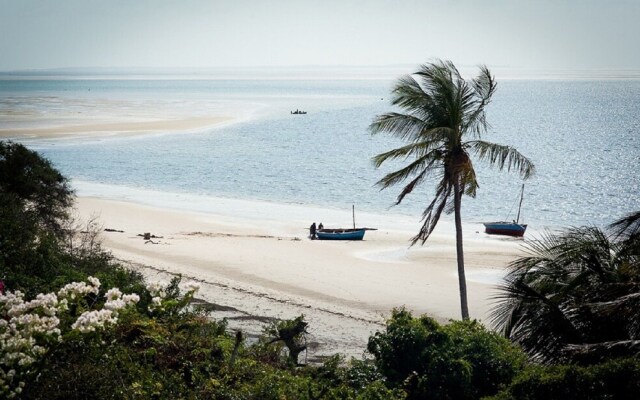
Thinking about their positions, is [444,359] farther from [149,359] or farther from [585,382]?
[149,359]

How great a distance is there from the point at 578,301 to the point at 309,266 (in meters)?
22.1

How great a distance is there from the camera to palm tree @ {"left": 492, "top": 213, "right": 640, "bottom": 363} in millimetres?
10336

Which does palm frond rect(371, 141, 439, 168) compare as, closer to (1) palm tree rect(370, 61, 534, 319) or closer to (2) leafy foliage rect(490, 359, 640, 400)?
(1) palm tree rect(370, 61, 534, 319)

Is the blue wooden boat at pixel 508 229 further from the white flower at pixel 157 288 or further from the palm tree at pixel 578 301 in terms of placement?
the white flower at pixel 157 288

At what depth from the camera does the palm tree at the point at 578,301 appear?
10336 mm

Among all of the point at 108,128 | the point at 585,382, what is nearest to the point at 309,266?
the point at 585,382

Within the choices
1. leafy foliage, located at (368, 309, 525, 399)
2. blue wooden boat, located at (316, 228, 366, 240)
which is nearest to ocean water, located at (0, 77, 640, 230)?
blue wooden boat, located at (316, 228, 366, 240)

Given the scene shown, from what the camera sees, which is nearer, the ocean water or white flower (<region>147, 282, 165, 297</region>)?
white flower (<region>147, 282, 165, 297</region>)

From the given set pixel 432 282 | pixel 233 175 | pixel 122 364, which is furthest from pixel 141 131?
pixel 122 364

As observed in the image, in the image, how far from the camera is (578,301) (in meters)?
11.5

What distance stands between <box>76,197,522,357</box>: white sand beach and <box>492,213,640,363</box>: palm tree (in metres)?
8.02

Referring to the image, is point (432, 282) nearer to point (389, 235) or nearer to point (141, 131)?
point (389, 235)

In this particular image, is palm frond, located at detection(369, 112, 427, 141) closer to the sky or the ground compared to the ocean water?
closer to the sky

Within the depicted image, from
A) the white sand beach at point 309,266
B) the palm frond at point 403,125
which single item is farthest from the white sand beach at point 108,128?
the palm frond at point 403,125
